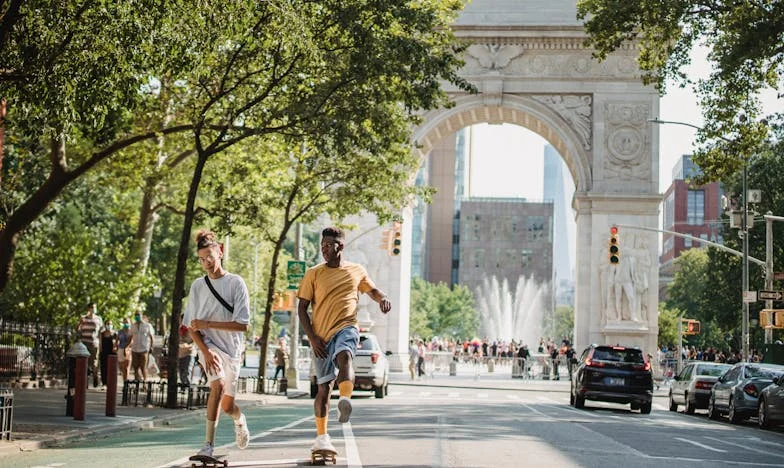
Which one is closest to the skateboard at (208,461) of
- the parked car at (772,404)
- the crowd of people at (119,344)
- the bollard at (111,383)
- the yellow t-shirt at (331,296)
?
the yellow t-shirt at (331,296)

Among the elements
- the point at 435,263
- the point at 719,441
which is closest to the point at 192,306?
the point at 719,441

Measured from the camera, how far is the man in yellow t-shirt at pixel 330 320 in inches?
424

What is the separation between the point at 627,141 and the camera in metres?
48.4

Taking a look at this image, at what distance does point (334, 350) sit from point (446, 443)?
4.57 metres

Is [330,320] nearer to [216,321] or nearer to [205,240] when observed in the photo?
[216,321]

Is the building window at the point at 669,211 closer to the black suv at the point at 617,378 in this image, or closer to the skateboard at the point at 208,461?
the black suv at the point at 617,378

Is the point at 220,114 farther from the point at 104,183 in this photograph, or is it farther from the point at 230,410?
the point at 230,410

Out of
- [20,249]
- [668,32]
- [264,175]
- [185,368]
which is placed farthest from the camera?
[20,249]

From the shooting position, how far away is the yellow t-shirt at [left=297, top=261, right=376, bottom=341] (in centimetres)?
1087

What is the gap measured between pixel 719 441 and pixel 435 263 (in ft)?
496

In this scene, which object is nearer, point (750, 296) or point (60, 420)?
point (60, 420)

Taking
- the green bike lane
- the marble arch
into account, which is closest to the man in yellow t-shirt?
the green bike lane

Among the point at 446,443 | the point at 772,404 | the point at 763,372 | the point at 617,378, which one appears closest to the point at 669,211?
the point at 763,372

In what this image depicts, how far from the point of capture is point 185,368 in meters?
31.2
